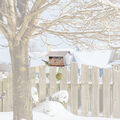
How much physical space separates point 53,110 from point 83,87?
1281 mm

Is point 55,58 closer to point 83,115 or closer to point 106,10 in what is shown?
point 106,10

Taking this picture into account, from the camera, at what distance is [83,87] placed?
7.41 metres

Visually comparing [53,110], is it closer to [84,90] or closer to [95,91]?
[84,90]

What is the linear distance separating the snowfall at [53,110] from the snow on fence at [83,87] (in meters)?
0.34

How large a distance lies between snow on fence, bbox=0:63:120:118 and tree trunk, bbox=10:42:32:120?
84.9 inches

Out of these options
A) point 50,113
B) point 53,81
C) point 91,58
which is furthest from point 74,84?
point 91,58

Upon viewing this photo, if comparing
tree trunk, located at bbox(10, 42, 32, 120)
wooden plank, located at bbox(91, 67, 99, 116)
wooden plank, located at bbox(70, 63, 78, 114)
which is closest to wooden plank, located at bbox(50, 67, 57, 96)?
wooden plank, located at bbox(70, 63, 78, 114)

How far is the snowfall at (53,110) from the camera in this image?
6.29 meters

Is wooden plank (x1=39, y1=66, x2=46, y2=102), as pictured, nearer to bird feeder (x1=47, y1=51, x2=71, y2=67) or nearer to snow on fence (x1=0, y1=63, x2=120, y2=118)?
snow on fence (x1=0, y1=63, x2=120, y2=118)

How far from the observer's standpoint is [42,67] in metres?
7.33

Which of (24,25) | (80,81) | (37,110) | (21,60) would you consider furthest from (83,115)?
(24,25)

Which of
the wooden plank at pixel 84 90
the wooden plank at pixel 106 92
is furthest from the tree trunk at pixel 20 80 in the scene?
the wooden plank at pixel 106 92

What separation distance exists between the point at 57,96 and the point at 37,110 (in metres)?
0.71

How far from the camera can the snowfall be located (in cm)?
629
